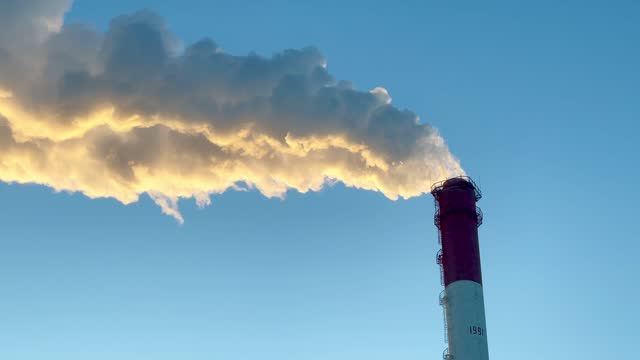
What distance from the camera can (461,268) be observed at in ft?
163

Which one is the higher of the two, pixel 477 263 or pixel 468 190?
pixel 468 190

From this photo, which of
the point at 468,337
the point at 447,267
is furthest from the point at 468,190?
the point at 468,337

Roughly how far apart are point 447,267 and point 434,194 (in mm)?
5852

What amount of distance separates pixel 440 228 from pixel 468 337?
7968 mm

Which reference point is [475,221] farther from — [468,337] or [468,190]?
[468,337]

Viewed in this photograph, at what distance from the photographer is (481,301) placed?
4925 centimetres

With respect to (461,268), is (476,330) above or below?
below

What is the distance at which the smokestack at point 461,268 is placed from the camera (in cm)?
4781

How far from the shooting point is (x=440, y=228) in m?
52.2

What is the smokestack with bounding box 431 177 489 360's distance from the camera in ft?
157

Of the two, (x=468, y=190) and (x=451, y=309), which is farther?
(x=468, y=190)

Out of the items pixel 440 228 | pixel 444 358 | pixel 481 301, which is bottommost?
pixel 444 358

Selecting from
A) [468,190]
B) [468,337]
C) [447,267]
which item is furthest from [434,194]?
[468,337]

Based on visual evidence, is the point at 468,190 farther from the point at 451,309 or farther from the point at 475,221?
the point at 451,309
